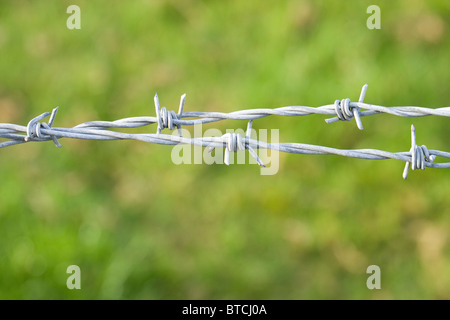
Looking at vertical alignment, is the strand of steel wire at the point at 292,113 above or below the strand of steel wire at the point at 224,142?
above

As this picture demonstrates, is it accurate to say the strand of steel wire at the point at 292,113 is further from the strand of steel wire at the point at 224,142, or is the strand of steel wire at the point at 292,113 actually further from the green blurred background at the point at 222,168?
the green blurred background at the point at 222,168

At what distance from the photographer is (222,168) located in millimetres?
3980

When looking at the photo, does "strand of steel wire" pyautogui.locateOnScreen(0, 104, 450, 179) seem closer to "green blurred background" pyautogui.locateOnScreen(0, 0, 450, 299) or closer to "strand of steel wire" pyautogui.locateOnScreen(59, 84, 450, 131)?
"strand of steel wire" pyautogui.locateOnScreen(59, 84, 450, 131)

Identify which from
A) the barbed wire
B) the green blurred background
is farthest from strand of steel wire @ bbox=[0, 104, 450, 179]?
the green blurred background

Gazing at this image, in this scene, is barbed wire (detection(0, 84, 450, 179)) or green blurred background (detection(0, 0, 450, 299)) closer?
barbed wire (detection(0, 84, 450, 179))

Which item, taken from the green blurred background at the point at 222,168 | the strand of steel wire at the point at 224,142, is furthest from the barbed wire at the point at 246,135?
the green blurred background at the point at 222,168

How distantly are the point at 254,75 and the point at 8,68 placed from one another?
2.15m

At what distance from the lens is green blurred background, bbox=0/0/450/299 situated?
11.2 ft

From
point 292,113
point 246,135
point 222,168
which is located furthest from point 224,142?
point 222,168

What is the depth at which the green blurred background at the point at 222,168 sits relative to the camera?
343cm
